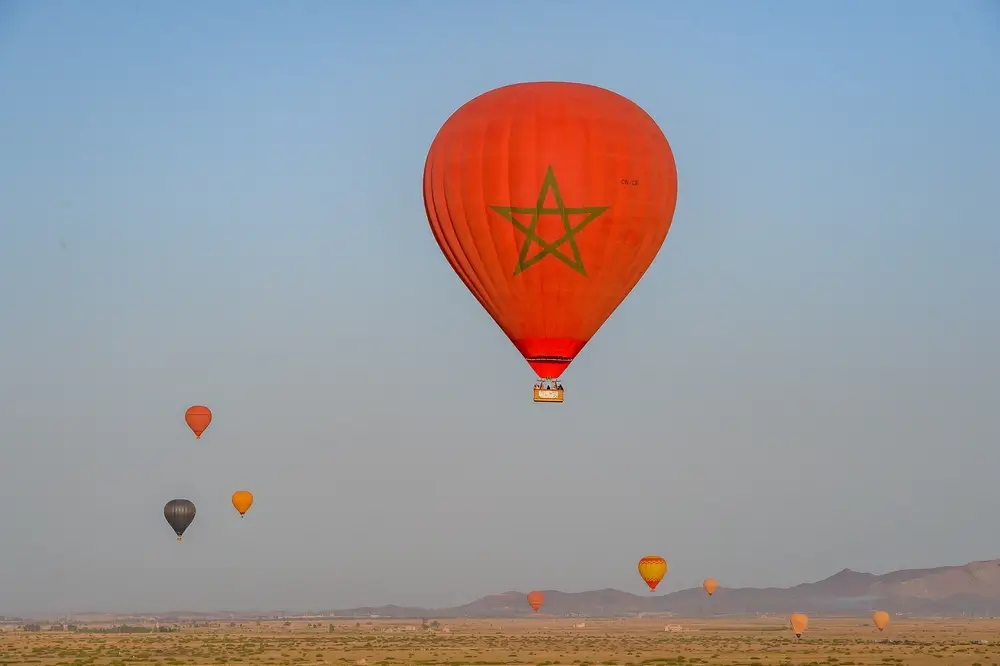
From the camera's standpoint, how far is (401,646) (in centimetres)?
13888

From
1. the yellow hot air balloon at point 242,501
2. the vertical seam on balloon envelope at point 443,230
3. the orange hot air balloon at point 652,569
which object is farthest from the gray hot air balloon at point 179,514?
the vertical seam on balloon envelope at point 443,230

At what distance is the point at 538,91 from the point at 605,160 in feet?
11.1

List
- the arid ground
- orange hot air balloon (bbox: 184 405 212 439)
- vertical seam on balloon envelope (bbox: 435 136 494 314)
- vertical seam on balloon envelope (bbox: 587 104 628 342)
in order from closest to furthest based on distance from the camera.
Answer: vertical seam on balloon envelope (bbox: 587 104 628 342), vertical seam on balloon envelope (bbox: 435 136 494 314), orange hot air balloon (bbox: 184 405 212 439), the arid ground

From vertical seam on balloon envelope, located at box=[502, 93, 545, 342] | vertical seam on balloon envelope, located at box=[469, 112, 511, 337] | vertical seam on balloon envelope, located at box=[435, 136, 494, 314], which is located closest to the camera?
vertical seam on balloon envelope, located at box=[502, 93, 545, 342]

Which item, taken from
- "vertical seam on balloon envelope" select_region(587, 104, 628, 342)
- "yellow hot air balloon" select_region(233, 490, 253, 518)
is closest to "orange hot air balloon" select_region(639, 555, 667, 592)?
"yellow hot air balloon" select_region(233, 490, 253, 518)

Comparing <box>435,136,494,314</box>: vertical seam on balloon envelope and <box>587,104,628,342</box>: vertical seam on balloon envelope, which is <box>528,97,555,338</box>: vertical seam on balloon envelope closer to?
<box>587,104,628,342</box>: vertical seam on balloon envelope

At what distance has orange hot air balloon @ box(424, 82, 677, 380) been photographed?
53.5m

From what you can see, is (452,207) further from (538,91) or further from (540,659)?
(540,659)

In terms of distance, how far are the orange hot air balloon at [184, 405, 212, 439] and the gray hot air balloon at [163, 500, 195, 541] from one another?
8651mm

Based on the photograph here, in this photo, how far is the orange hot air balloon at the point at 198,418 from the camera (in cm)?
9412

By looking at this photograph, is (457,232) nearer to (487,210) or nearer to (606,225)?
(487,210)

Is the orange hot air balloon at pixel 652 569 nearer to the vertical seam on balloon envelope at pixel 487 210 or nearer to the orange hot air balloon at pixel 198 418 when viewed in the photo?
the orange hot air balloon at pixel 198 418

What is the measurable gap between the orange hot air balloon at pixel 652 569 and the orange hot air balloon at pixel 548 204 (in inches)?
2294

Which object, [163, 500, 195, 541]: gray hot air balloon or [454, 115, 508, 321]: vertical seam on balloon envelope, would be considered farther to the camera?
[163, 500, 195, 541]: gray hot air balloon
